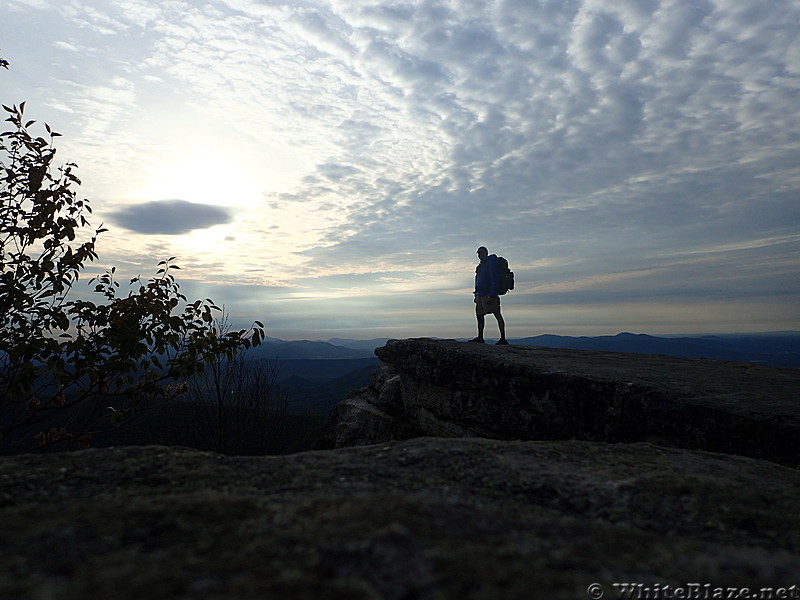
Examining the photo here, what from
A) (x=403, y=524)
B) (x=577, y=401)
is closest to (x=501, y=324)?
(x=577, y=401)

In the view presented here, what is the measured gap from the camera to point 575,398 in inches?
323

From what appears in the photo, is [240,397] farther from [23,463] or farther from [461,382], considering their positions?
[23,463]

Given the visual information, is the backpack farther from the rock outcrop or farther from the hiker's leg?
the rock outcrop

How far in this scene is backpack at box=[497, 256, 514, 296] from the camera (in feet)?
42.0

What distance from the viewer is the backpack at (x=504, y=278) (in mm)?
12797

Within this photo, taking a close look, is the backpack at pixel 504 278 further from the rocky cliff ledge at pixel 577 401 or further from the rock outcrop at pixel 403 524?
the rock outcrop at pixel 403 524

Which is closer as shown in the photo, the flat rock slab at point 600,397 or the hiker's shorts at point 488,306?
the flat rock slab at point 600,397

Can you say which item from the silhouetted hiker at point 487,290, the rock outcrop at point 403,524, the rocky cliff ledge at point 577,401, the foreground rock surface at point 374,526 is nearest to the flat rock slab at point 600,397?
the rocky cliff ledge at point 577,401

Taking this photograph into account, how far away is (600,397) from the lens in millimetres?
7848

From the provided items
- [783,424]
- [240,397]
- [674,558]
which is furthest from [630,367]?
[240,397]

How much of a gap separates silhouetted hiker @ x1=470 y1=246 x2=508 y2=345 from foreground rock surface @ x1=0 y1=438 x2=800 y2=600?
933 cm

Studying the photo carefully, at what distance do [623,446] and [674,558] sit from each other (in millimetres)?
2567

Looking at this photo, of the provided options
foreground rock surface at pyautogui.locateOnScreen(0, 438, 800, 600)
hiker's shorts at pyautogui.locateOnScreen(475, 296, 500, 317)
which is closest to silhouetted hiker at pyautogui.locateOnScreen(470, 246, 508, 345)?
hiker's shorts at pyautogui.locateOnScreen(475, 296, 500, 317)

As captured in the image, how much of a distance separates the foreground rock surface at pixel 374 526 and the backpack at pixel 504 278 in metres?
9.41
